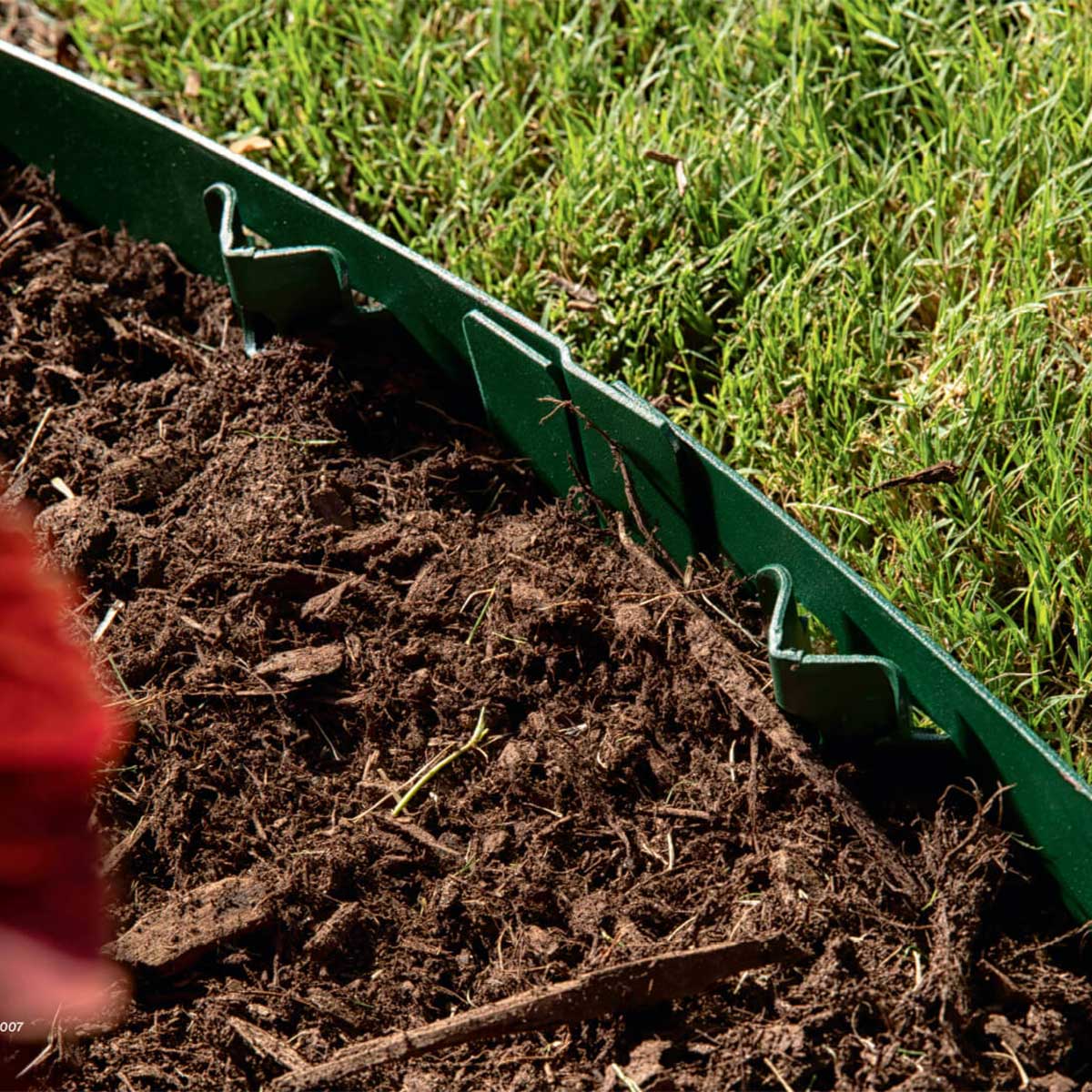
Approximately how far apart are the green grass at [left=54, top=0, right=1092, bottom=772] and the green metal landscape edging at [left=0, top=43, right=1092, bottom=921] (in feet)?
0.75

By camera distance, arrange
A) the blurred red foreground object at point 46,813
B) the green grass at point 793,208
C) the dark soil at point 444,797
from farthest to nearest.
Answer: the green grass at point 793,208, the blurred red foreground object at point 46,813, the dark soil at point 444,797

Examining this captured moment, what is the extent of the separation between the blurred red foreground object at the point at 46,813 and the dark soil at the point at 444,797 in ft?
0.15

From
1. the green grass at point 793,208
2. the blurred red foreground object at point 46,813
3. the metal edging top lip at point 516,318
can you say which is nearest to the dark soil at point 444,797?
the blurred red foreground object at point 46,813

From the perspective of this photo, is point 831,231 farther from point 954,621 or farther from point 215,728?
point 215,728

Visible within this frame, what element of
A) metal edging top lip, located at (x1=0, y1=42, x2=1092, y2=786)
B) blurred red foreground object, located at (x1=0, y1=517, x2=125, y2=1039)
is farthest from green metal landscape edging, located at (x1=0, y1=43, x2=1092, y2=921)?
blurred red foreground object, located at (x1=0, y1=517, x2=125, y2=1039)

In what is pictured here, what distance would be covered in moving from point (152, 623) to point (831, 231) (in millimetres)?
1433

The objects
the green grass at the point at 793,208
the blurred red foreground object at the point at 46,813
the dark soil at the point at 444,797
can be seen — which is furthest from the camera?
the green grass at the point at 793,208

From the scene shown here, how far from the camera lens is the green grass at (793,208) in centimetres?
218

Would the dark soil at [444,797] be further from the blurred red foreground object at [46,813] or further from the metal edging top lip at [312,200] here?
the metal edging top lip at [312,200]

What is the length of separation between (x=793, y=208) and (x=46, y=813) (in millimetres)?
1734

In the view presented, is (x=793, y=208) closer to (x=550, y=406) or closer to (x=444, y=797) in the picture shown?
(x=550, y=406)

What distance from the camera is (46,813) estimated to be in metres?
2.01

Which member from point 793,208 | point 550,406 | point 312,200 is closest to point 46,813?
point 550,406

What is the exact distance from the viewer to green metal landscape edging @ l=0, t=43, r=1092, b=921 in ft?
5.94
